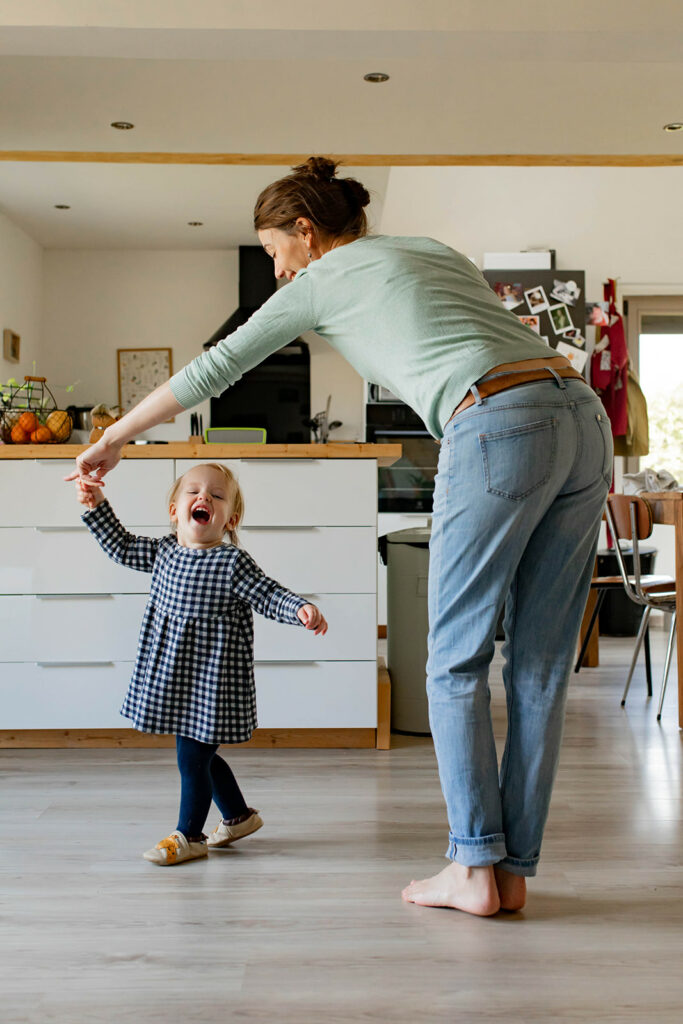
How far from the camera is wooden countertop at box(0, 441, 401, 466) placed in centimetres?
283

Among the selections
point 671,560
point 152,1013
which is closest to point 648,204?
point 671,560

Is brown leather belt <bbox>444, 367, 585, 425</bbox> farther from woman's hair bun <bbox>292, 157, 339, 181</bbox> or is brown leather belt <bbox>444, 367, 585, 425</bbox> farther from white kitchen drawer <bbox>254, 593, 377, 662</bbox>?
white kitchen drawer <bbox>254, 593, 377, 662</bbox>

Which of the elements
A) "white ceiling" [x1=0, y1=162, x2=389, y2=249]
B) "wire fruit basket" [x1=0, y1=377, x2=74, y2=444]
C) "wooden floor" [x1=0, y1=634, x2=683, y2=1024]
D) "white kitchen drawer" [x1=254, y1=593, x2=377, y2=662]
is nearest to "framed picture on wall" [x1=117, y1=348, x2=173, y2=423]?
"white ceiling" [x1=0, y1=162, x2=389, y2=249]

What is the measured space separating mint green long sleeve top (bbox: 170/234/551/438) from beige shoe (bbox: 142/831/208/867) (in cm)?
90

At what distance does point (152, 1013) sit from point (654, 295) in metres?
5.60

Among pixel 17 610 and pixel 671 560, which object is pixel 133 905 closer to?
pixel 17 610

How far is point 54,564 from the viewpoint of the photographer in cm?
284

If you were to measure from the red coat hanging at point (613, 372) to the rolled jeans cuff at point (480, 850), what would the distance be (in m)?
4.37

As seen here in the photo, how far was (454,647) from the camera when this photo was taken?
1574 millimetres

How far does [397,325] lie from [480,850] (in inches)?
34.3

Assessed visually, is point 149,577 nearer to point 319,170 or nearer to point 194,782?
point 194,782

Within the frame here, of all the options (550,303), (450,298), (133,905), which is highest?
(550,303)

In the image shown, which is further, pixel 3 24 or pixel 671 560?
pixel 671 560

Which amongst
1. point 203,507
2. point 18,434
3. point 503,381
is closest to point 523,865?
point 503,381
